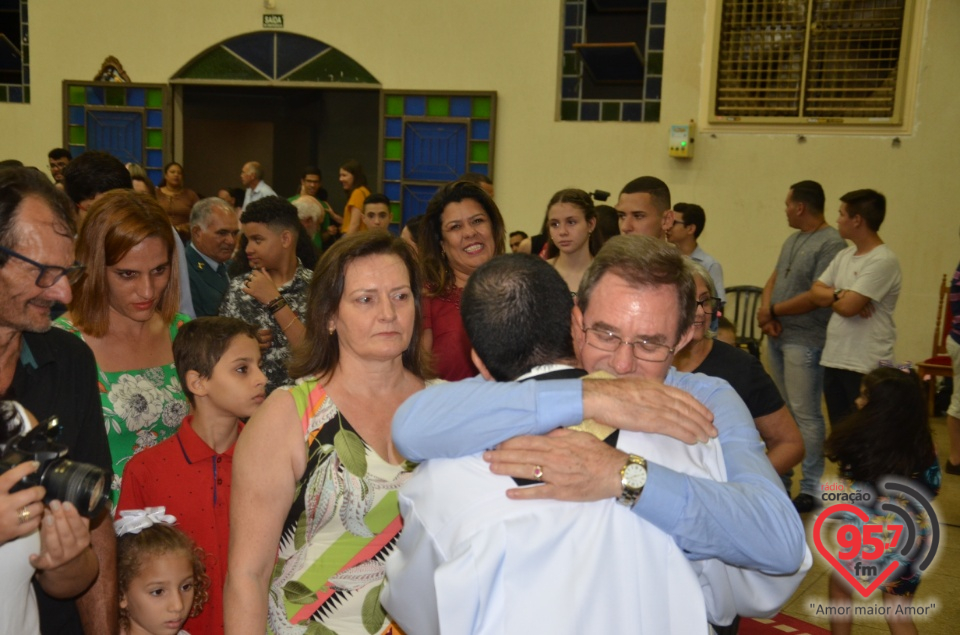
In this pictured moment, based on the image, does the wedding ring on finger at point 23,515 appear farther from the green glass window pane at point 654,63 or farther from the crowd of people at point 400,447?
the green glass window pane at point 654,63

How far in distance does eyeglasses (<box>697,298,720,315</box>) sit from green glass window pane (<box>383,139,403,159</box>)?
24.4 ft

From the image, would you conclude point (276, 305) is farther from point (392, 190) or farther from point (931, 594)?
point (392, 190)

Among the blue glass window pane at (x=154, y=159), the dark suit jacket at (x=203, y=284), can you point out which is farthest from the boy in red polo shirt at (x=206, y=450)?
the blue glass window pane at (x=154, y=159)

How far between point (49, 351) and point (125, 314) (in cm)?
90

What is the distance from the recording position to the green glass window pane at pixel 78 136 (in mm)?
10977

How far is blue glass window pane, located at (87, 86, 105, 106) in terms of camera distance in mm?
10891

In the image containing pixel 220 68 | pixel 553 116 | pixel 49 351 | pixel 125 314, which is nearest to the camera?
pixel 49 351

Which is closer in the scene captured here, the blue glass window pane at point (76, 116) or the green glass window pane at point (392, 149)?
the green glass window pane at point (392, 149)

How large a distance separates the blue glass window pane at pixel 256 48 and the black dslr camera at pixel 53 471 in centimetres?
970

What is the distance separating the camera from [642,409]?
4.60 feet

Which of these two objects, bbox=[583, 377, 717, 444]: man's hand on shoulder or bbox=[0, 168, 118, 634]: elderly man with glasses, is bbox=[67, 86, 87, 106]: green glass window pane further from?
bbox=[583, 377, 717, 444]: man's hand on shoulder

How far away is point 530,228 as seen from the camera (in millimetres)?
9984

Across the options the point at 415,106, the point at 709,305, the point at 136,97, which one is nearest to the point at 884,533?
the point at 709,305

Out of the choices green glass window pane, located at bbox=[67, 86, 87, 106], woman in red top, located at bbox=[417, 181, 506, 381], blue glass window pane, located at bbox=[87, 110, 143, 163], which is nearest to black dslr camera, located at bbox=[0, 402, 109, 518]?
woman in red top, located at bbox=[417, 181, 506, 381]
